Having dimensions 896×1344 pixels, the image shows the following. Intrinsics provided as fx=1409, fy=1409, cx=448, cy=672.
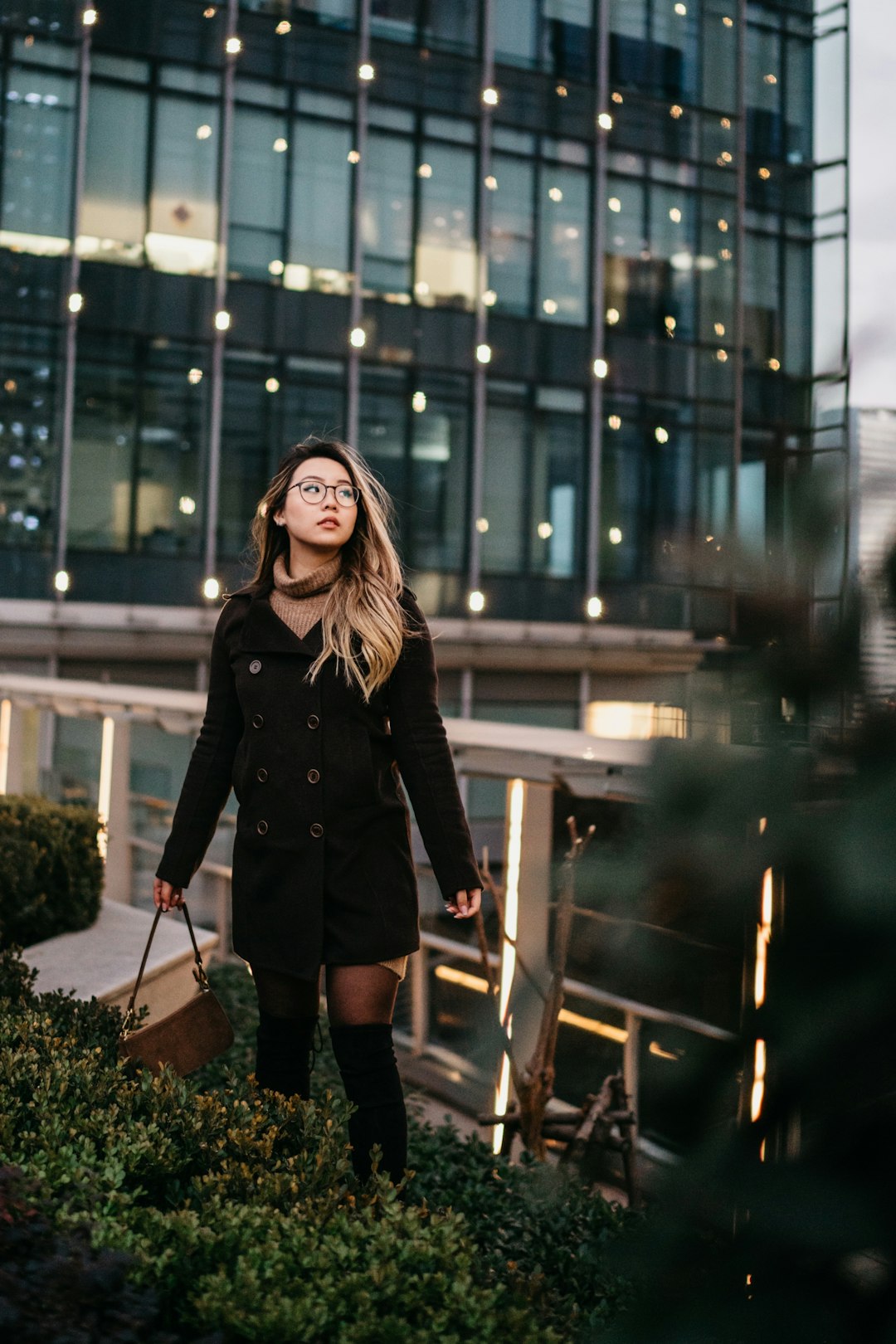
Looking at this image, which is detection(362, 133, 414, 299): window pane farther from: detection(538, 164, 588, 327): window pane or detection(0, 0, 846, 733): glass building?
detection(538, 164, 588, 327): window pane

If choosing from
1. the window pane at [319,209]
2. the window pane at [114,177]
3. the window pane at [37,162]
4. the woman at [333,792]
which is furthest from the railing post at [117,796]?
the window pane at [319,209]

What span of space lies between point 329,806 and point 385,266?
61.5 ft

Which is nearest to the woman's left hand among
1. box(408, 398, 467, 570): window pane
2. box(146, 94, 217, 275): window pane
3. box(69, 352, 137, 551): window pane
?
box(69, 352, 137, 551): window pane

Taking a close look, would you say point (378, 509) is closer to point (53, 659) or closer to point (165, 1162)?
point (165, 1162)

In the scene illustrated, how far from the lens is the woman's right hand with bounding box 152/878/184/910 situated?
331cm

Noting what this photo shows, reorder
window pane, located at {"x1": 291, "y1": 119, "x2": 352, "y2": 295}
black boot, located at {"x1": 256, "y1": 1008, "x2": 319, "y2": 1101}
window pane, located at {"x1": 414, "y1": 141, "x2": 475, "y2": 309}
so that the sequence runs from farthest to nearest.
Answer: window pane, located at {"x1": 414, "y1": 141, "x2": 475, "y2": 309} → window pane, located at {"x1": 291, "y1": 119, "x2": 352, "y2": 295} → black boot, located at {"x1": 256, "y1": 1008, "x2": 319, "y2": 1101}

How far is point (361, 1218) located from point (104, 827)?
3.77 m

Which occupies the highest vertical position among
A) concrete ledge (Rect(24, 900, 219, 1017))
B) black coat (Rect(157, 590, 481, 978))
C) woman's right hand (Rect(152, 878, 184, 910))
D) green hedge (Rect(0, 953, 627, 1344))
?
black coat (Rect(157, 590, 481, 978))

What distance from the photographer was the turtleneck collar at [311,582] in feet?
10.6

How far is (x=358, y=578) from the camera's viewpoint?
128 inches

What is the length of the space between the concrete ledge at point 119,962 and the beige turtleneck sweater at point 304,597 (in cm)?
173

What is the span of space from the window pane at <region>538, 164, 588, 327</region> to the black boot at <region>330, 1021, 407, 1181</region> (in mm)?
20098

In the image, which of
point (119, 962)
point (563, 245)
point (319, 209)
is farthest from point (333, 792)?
point (563, 245)

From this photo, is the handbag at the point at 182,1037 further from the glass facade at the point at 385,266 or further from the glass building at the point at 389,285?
the glass facade at the point at 385,266
